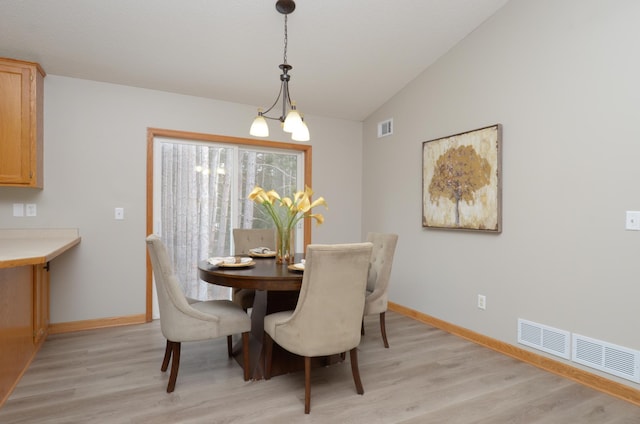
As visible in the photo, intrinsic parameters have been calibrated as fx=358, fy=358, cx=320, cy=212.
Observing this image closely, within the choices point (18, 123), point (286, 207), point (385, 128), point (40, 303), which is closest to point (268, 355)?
point (286, 207)

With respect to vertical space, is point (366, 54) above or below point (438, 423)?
above

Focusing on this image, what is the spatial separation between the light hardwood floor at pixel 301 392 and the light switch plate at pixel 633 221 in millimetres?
1068

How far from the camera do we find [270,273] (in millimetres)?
2273

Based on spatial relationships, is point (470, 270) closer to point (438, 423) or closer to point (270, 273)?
point (438, 423)

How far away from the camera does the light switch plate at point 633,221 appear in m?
2.19

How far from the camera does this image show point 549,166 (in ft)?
8.76

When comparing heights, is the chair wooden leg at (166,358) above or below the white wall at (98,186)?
below

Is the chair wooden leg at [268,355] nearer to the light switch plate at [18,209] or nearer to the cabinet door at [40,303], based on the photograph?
the cabinet door at [40,303]

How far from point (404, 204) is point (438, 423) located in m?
2.49

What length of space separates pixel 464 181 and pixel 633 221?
4.17ft

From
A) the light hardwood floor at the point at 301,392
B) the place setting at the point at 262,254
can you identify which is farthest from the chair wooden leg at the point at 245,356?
the place setting at the point at 262,254

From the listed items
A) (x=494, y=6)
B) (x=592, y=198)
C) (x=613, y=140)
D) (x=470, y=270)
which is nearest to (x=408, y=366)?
(x=470, y=270)

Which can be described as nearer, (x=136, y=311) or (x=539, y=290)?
(x=539, y=290)

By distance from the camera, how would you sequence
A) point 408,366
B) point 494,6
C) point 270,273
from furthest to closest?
point 494,6 → point 408,366 → point 270,273
